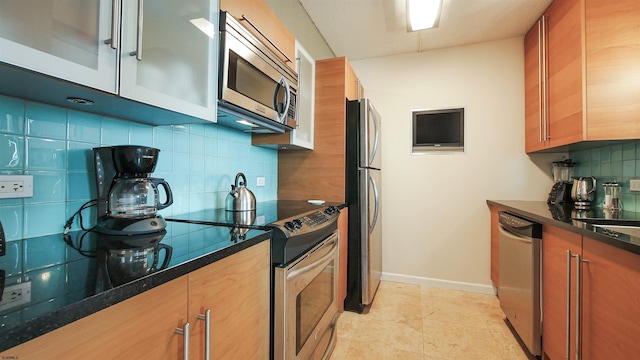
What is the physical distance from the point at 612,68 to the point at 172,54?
248 centimetres

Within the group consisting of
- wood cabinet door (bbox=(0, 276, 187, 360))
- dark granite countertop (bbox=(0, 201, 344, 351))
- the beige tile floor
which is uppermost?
dark granite countertop (bbox=(0, 201, 344, 351))

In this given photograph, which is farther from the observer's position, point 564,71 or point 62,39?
point 564,71

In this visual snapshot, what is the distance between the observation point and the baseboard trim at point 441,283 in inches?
109

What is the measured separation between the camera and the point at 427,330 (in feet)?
6.77

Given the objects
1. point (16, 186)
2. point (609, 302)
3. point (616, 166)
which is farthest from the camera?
point (616, 166)

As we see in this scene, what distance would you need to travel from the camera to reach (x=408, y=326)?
2.11 meters

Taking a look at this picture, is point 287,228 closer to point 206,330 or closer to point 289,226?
point 289,226

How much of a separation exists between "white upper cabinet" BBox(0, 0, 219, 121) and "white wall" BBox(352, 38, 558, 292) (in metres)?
2.34

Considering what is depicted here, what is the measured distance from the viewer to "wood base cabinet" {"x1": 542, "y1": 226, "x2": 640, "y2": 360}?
100cm

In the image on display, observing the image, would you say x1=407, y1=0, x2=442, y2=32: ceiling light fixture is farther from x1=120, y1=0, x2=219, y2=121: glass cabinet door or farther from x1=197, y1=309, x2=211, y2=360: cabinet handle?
x1=197, y1=309, x2=211, y2=360: cabinet handle

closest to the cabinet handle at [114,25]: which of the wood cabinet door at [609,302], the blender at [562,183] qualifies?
the wood cabinet door at [609,302]

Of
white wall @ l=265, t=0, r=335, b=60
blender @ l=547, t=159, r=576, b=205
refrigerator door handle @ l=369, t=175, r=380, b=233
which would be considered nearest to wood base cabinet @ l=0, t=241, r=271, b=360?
refrigerator door handle @ l=369, t=175, r=380, b=233

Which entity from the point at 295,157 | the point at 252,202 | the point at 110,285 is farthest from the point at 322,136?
the point at 110,285

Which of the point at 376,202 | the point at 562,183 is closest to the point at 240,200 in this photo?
the point at 376,202
